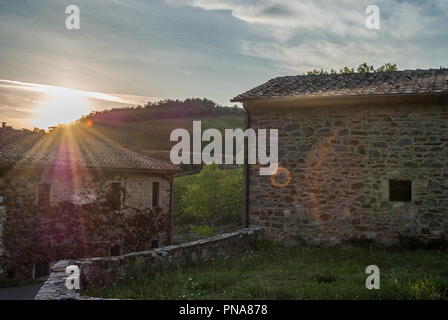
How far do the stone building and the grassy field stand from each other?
34.3 inches

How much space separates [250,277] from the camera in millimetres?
7461

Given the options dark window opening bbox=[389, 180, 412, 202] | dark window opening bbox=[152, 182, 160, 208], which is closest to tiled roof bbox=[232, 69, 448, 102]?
dark window opening bbox=[389, 180, 412, 202]

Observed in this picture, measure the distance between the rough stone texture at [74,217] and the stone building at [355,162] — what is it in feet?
26.0

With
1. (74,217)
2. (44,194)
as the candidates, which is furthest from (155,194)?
(44,194)

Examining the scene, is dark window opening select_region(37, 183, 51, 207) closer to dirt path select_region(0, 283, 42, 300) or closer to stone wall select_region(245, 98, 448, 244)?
dirt path select_region(0, 283, 42, 300)

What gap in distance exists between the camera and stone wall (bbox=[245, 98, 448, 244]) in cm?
1010

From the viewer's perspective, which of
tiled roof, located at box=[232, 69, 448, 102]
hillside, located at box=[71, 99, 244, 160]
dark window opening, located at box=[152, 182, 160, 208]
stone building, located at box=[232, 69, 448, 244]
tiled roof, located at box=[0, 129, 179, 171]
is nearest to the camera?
stone building, located at box=[232, 69, 448, 244]

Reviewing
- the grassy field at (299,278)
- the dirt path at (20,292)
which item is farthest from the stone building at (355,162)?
the dirt path at (20,292)

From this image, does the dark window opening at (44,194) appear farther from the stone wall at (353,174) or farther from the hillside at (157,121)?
the hillside at (157,121)

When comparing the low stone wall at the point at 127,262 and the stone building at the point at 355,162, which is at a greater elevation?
the stone building at the point at 355,162

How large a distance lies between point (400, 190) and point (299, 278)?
462cm

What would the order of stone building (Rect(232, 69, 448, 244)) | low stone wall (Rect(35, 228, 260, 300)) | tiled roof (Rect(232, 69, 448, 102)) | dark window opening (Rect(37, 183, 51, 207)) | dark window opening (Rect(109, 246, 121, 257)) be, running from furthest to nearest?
dark window opening (Rect(109, 246, 121, 257))
dark window opening (Rect(37, 183, 51, 207))
tiled roof (Rect(232, 69, 448, 102))
stone building (Rect(232, 69, 448, 244))
low stone wall (Rect(35, 228, 260, 300))

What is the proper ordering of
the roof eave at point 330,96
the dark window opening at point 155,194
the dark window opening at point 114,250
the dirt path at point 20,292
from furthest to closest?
the dark window opening at point 155,194, the dark window opening at point 114,250, the dirt path at point 20,292, the roof eave at point 330,96

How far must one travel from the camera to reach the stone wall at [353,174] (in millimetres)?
10102
